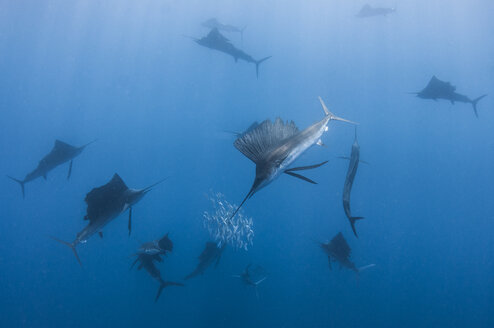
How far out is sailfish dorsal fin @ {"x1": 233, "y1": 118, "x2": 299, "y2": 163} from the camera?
2.12 m

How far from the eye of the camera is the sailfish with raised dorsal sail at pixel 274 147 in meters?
1.81

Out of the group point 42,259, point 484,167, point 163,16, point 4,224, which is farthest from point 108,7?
point 484,167

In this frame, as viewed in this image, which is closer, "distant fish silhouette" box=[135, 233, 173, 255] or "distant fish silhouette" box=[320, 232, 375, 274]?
"distant fish silhouette" box=[135, 233, 173, 255]

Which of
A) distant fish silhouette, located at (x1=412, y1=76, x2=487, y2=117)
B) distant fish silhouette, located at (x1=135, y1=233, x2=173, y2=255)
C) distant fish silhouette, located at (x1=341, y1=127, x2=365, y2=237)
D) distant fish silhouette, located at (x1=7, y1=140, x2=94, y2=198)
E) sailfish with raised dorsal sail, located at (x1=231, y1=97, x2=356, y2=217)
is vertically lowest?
distant fish silhouette, located at (x1=135, y1=233, x2=173, y2=255)

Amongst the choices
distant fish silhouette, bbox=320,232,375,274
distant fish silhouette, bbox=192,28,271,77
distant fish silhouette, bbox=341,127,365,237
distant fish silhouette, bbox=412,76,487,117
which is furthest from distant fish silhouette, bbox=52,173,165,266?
distant fish silhouette, bbox=412,76,487,117

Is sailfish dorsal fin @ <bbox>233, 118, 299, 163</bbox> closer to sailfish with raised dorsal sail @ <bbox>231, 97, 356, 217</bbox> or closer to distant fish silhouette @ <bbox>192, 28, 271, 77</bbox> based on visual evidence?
sailfish with raised dorsal sail @ <bbox>231, 97, 356, 217</bbox>

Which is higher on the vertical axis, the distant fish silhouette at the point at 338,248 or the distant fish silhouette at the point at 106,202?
the distant fish silhouette at the point at 106,202

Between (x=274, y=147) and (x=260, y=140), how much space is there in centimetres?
20

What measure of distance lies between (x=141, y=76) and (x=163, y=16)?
518 inches

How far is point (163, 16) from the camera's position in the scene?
43.7 meters

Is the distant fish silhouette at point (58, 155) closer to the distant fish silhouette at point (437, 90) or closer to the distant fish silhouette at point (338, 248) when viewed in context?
the distant fish silhouette at point (338, 248)

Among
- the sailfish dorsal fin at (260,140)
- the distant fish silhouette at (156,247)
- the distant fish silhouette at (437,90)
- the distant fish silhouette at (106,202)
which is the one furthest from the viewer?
the distant fish silhouette at (437,90)

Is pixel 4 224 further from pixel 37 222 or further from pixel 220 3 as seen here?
pixel 220 3

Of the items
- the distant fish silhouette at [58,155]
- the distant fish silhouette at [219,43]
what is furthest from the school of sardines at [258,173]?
the distant fish silhouette at [219,43]
